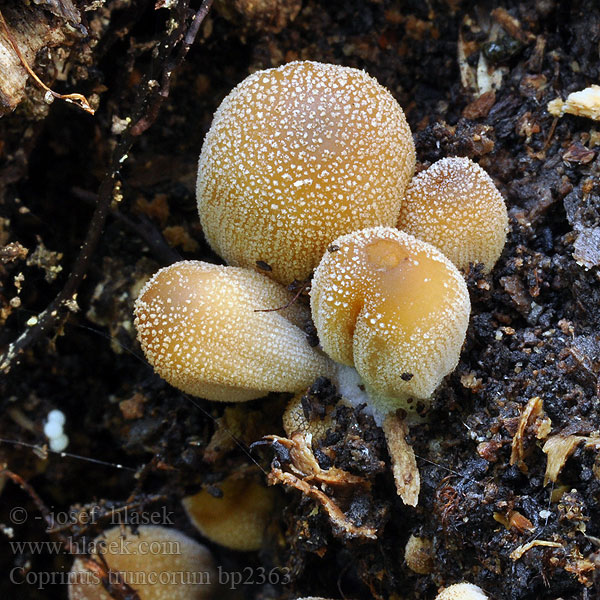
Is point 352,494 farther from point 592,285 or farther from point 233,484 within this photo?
point 592,285

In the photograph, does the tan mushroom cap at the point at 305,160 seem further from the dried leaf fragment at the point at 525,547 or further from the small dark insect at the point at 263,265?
the dried leaf fragment at the point at 525,547

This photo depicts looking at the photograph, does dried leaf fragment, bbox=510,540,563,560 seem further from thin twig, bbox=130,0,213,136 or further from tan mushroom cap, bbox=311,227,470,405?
thin twig, bbox=130,0,213,136

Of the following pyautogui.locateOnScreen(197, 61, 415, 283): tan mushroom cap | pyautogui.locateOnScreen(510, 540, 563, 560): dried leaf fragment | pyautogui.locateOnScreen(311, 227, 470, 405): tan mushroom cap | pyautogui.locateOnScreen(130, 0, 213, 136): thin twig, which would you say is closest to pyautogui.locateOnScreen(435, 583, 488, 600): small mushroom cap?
pyautogui.locateOnScreen(510, 540, 563, 560): dried leaf fragment

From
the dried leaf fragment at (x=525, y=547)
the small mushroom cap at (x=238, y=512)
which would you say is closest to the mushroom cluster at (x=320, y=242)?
the dried leaf fragment at (x=525, y=547)

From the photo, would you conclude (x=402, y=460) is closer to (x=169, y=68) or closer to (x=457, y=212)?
(x=457, y=212)

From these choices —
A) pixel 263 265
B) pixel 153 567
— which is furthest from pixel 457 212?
pixel 153 567
